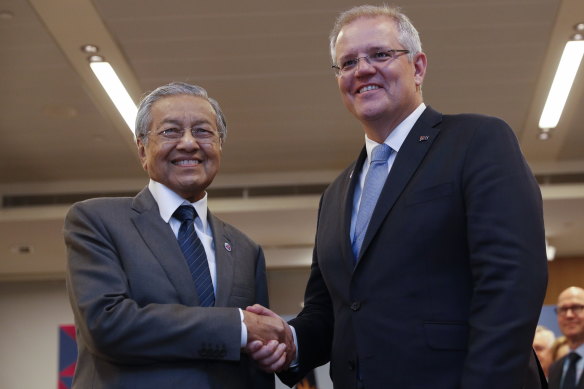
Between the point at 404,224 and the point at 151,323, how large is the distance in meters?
0.73

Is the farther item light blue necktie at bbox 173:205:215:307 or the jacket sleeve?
light blue necktie at bbox 173:205:215:307

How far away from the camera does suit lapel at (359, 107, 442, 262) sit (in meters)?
2.35

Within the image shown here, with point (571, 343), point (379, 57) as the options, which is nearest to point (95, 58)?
point (571, 343)

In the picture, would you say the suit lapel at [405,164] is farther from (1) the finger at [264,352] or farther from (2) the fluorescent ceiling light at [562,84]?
(2) the fluorescent ceiling light at [562,84]

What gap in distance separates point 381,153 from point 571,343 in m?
4.45

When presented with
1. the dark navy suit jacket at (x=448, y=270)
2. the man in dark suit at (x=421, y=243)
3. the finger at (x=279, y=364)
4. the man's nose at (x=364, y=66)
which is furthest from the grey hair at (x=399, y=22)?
the finger at (x=279, y=364)

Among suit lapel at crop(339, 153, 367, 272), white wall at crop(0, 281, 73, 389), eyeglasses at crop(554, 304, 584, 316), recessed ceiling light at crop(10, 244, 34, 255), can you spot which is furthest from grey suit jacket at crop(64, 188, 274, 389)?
white wall at crop(0, 281, 73, 389)

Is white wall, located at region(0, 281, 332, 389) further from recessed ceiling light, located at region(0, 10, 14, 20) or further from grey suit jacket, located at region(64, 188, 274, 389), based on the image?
grey suit jacket, located at region(64, 188, 274, 389)

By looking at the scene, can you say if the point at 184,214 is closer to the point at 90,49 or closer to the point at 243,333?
the point at 243,333

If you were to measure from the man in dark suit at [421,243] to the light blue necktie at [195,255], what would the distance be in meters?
0.16

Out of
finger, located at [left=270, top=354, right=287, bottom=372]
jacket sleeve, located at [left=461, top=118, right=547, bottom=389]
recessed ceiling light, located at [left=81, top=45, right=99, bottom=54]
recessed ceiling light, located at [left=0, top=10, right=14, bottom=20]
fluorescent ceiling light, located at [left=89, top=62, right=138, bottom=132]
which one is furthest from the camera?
fluorescent ceiling light, located at [left=89, top=62, right=138, bottom=132]

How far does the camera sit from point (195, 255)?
270 cm

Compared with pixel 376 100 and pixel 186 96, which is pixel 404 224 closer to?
pixel 376 100

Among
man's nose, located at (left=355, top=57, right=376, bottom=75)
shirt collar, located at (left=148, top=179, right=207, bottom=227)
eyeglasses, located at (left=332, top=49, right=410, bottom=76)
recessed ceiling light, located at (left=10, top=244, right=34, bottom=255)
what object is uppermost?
recessed ceiling light, located at (left=10, top=244, right=34, bottom=255)
